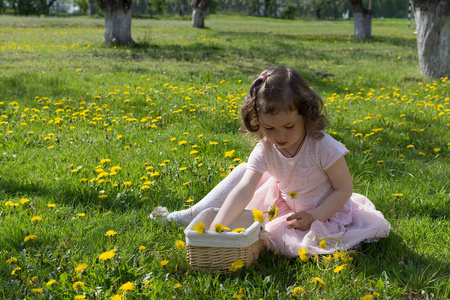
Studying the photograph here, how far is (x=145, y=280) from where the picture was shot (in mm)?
2186

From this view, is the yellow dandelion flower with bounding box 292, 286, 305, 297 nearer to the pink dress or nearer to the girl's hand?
the pink dress

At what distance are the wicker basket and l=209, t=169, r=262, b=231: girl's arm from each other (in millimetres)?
194

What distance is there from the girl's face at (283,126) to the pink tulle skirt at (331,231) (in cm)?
52

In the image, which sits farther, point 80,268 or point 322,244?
point 322,244

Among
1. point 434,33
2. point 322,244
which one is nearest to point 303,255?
point 322,244

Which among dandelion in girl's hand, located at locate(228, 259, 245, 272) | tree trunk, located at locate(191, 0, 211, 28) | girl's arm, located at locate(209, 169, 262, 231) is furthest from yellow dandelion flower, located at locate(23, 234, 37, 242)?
tree trunk, located at locate(191, 0, 211, 28)

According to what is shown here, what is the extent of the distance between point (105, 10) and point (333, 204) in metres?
11.2

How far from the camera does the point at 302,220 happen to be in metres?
2.51

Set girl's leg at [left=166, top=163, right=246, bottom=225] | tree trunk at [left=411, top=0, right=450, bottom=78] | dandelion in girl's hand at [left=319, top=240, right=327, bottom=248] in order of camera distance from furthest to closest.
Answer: tree trunk at [left=411, top=0, right=450, bottom=78], girl's leg at [left=166, top=163, right=246, bottom=225], dandelion in girl's hand at [left=319, top=240, right=327, bottom=248]

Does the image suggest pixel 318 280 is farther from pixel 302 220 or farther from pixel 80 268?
pixel 80 268

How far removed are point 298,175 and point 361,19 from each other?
50.3 feet

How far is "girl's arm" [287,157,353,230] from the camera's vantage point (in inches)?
99.0

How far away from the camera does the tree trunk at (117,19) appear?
1192cm

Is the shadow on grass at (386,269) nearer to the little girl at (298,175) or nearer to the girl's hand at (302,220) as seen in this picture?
the little girl at (298,175)
